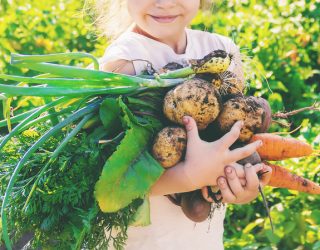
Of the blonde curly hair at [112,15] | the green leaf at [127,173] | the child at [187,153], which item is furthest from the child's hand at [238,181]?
the blonde curly hair at [112,15]

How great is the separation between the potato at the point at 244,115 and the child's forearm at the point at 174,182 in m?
0.19

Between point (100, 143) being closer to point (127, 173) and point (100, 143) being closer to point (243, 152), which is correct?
point (127, 173)

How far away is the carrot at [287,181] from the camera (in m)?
2.69

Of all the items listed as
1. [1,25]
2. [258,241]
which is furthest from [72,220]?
[1,25]

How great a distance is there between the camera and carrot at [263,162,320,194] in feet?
8.81

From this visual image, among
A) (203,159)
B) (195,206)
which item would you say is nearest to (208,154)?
(203,159)

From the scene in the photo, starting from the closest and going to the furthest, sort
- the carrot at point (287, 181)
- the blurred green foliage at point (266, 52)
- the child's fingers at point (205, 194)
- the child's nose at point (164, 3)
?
the child's fingers at point (205, 194), the child's nose at point (164, 3), the carrot at point (287, 181), the blurred green foliage at point (266, 52)

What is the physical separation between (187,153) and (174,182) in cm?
11

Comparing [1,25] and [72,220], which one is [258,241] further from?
[1,25]

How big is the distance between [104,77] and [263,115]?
0.53m

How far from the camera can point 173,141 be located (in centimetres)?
225

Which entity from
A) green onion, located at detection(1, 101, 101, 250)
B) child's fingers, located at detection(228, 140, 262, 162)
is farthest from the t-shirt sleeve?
child's fingers, located at detection(228, 140, 262, 162)

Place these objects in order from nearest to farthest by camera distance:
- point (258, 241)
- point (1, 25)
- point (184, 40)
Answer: point (184, 40) → point (258, 241) → point (1, 25)

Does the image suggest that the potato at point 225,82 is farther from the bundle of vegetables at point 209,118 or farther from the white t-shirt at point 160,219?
the white t-shirt at point 160,219
